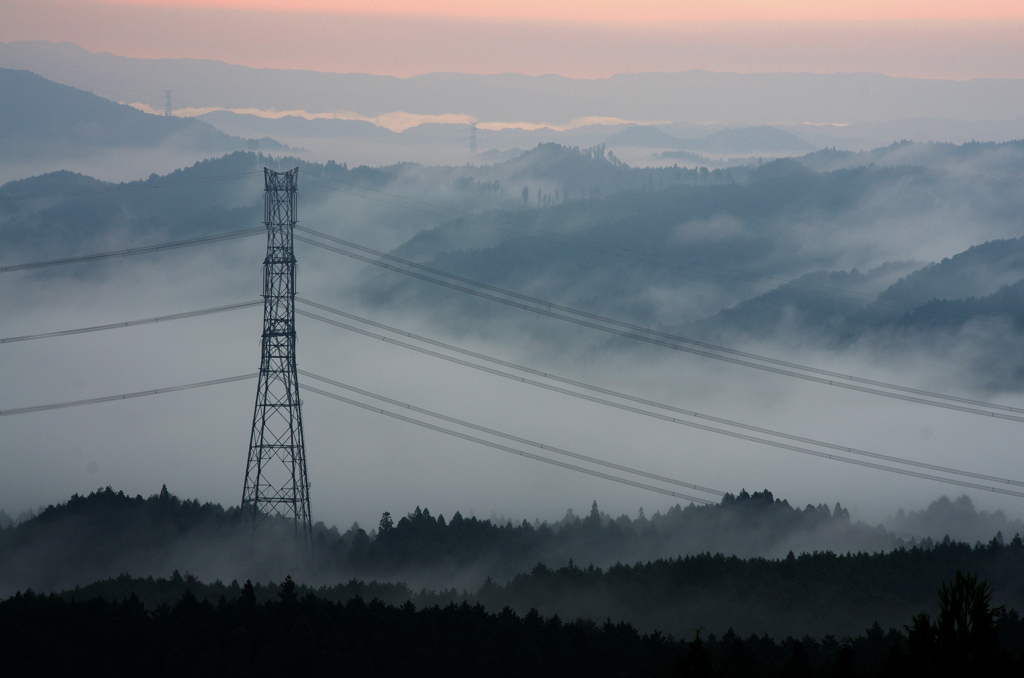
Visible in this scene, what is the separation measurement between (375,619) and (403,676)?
827cm

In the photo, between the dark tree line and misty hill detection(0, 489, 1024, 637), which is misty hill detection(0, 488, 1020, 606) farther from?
the dark tree line

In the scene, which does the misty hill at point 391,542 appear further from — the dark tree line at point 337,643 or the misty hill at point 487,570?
the dark tree line at point 337,643

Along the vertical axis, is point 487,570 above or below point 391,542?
below

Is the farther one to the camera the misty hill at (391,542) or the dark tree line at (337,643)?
the misty hill at (391,542)

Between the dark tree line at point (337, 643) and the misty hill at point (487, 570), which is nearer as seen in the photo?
the dark tree line at point (337, 643)

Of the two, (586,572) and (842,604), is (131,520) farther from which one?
(842,604)

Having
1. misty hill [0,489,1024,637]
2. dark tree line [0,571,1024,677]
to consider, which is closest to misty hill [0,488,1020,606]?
misty hill [0,489,1024,637]

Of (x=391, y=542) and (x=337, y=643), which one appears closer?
(x=337, y=643)

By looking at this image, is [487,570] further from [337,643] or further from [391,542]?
[337,643]

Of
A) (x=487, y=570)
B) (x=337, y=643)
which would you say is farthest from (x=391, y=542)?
(x=337, y=643)

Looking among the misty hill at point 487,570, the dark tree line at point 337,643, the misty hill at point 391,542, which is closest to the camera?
the dark tree line at point 337,643

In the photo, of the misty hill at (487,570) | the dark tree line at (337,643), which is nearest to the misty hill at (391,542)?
the misty hill at (487,570)

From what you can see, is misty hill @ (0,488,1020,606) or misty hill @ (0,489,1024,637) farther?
misty hill @ (0,488,1020,606)

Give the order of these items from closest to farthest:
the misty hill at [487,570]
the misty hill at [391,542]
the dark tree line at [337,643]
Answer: the dark tree line at [337,643] < the misty hill at [487,570] < the misty hill at [391,542]
